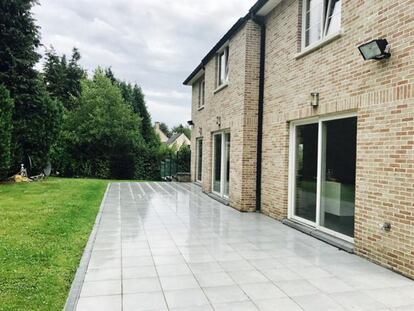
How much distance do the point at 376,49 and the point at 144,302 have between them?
4669 millimetres

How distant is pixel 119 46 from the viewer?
75.9 feet

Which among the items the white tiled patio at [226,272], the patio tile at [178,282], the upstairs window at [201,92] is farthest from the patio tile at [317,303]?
the upstairs window at [201,92]

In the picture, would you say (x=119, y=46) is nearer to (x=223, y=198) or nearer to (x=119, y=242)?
(x=223, y=198)

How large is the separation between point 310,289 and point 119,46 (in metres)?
21.9

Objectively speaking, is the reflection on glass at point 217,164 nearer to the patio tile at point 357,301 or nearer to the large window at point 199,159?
the large window at point 199,159

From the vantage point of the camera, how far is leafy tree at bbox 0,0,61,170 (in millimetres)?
16016

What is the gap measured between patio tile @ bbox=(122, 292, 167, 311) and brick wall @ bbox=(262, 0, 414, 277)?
10.9ft

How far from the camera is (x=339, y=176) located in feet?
21.9

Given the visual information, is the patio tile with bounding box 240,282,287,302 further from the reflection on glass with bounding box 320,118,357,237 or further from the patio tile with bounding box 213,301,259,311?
the reflection on glass with bounding box 320,118,357,237

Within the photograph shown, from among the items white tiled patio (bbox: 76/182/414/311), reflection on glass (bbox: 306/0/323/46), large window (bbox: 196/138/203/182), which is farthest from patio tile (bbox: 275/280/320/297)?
large window (bbox: 196/138/203/182)

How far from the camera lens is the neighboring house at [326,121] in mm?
5059

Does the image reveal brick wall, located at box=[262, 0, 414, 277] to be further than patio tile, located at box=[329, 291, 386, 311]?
Yes

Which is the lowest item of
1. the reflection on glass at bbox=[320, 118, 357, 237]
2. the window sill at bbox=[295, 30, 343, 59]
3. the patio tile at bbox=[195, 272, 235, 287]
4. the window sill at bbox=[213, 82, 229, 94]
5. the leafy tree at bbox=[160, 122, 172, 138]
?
the patio tile at bbox=[195, 272, 235, 287]

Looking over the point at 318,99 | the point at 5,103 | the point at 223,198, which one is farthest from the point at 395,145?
the point at 5,103
